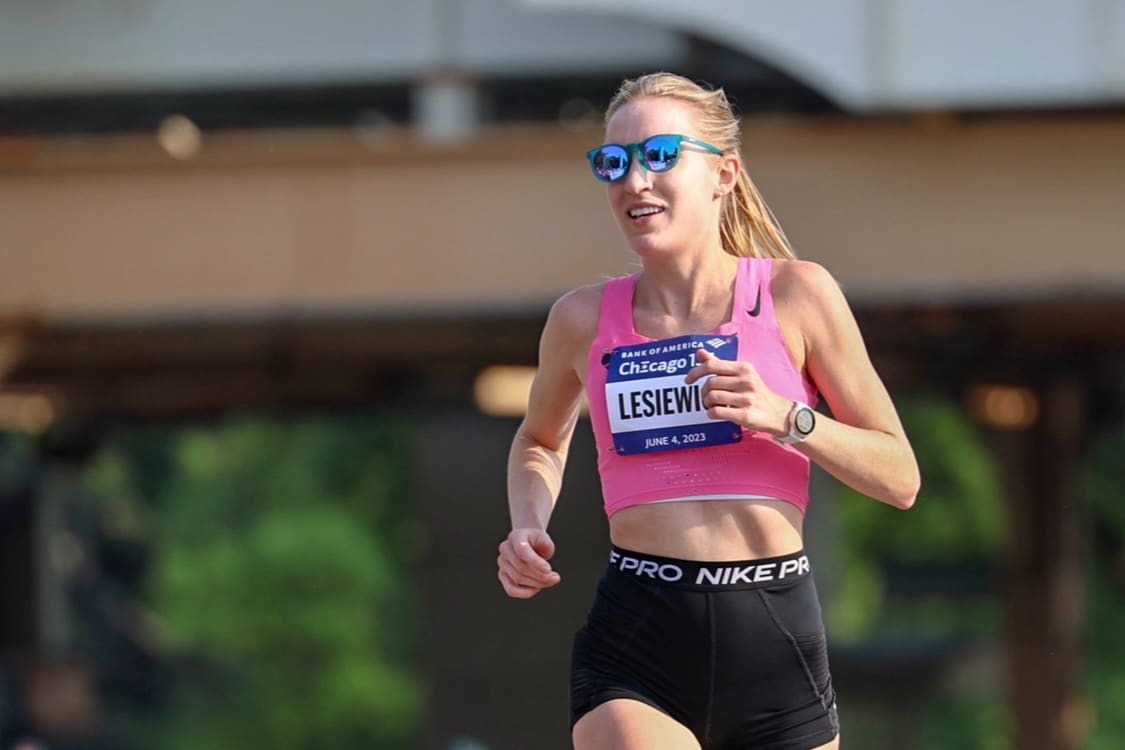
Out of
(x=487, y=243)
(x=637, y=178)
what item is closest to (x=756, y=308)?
(x=637, y=178)

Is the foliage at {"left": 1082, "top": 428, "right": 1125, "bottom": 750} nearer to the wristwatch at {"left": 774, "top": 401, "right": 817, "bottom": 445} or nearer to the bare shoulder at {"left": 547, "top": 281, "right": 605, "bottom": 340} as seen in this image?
the bare shoulder at {"left": 547, "top": 281, "right": 605, "bottom": 340}

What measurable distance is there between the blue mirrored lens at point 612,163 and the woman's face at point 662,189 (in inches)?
0.5

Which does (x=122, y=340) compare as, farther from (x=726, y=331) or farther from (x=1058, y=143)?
(x=726, y=331)

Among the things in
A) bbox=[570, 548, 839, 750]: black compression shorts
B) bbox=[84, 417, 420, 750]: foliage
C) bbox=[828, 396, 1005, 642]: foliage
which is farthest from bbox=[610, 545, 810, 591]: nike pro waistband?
bbox=[84, 417, 420, 750]: foliage

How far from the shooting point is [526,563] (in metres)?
3.56

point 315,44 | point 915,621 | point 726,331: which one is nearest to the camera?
point 726,331

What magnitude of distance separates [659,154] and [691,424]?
51 centimetres

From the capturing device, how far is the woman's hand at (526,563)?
355cm

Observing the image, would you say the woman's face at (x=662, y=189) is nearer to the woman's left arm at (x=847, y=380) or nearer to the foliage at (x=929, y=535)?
the woman's left arm at (x=847, y=380)

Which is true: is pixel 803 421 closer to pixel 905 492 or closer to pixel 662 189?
pixel 905 492

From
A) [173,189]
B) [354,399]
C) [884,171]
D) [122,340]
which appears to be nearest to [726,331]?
[884,171]

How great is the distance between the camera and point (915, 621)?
106ft

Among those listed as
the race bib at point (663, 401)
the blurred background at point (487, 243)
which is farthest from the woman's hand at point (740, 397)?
the blurred background at point (487, 243)

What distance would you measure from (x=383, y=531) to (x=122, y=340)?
19.3 metres
